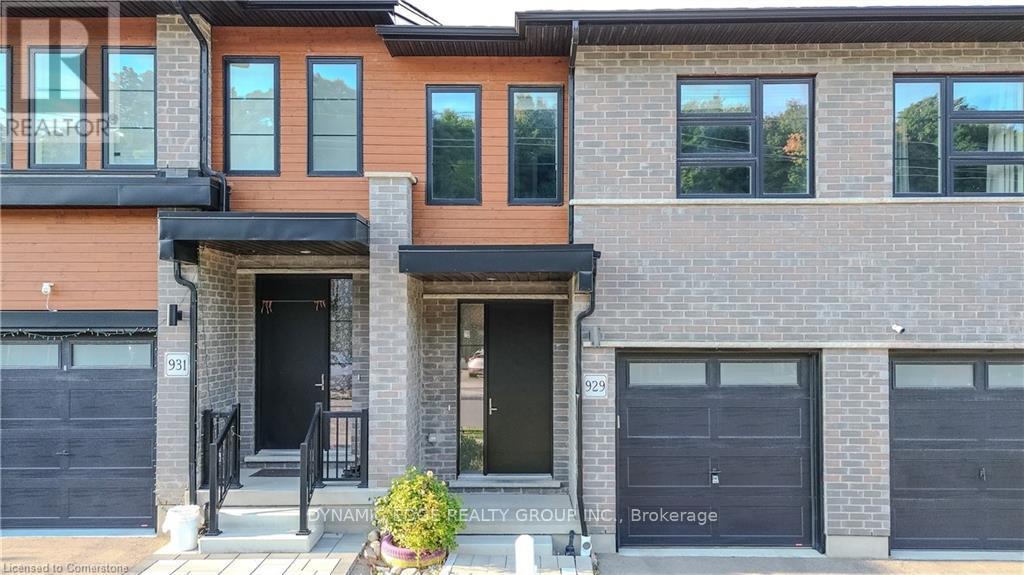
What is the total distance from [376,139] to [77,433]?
4700 mm

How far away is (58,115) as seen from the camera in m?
6.64

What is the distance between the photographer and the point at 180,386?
6398mm

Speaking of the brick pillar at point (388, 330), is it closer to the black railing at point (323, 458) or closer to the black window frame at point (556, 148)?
the black railing at point (323, 458)

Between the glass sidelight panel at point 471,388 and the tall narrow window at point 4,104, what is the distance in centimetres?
538

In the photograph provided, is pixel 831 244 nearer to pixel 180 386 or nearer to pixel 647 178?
pixel 647 178

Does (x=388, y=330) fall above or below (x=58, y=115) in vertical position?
below

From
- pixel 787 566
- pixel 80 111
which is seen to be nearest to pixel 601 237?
pixel 787 566

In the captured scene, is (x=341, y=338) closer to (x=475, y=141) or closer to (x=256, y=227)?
(x=256, y=227)

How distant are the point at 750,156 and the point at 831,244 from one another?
1.25 meters

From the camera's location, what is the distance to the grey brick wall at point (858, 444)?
241 inches

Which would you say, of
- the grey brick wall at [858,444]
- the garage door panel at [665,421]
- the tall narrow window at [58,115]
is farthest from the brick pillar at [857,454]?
the tall narrow window at [58,115]

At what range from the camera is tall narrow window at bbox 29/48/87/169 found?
21.7ft

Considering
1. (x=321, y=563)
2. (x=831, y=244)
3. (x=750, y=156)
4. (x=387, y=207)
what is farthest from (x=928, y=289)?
(x=321, y=563)

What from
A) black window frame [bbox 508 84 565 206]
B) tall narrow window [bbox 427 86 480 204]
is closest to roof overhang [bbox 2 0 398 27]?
tall narrow window [bbox 427 86 480 204]
